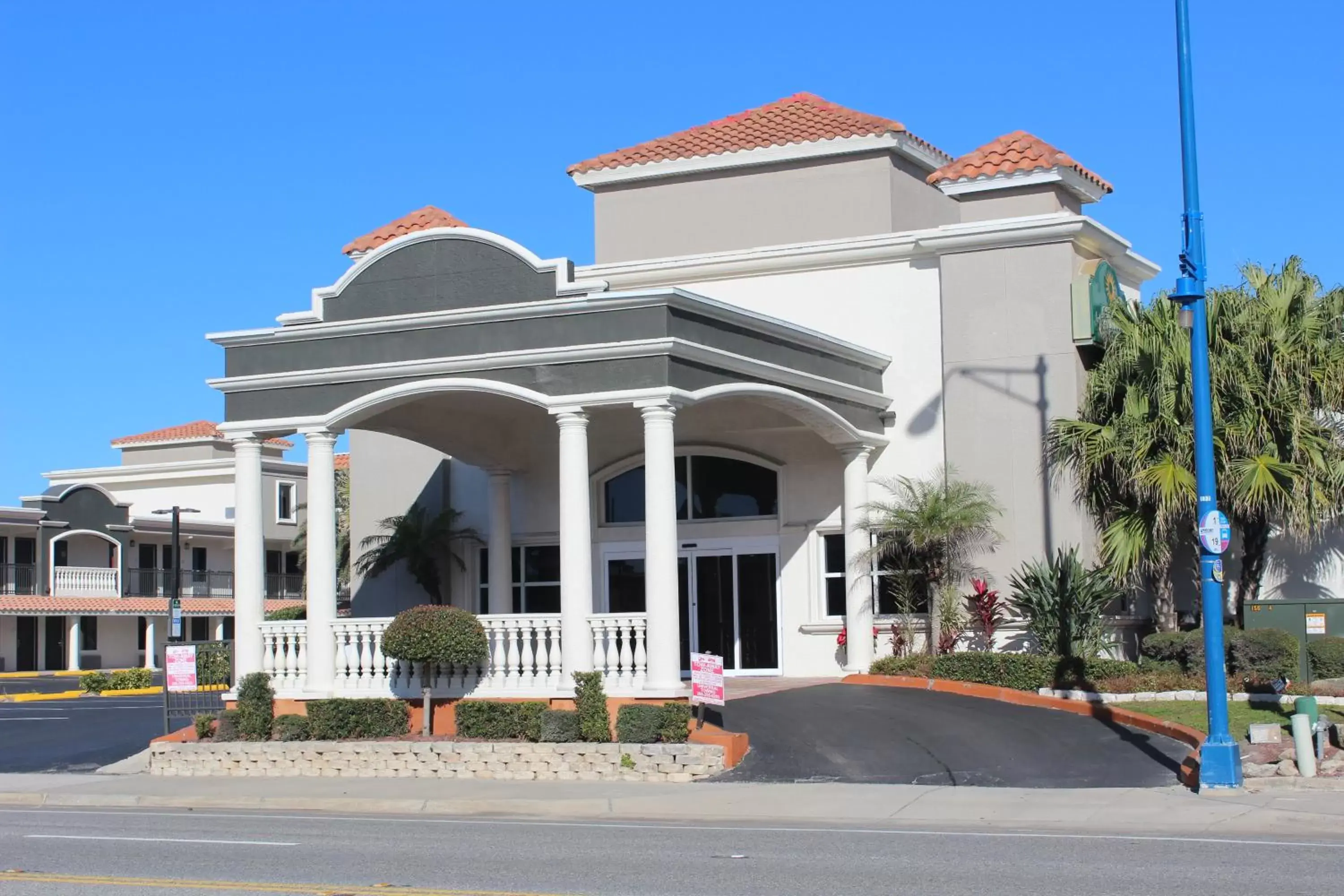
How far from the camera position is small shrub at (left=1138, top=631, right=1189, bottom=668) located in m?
22.4

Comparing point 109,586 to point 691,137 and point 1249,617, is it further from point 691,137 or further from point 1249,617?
point 1249,617

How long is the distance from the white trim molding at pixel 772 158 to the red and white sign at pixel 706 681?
11.8m

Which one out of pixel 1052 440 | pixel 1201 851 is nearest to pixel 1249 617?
pixel 1052 440

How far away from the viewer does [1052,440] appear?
24.3 metres

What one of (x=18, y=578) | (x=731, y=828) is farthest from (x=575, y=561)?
(x=18, y=578)

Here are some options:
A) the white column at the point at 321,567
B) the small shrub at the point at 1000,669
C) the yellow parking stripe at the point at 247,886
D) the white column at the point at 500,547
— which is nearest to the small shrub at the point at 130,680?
the white column at the point at 500,547

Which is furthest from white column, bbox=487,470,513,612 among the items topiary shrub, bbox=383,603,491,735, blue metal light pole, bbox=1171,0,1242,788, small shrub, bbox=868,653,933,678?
blue metal light pole, bbox=1171,0,1242,788

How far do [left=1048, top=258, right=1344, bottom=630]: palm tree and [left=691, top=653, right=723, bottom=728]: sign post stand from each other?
7056mm

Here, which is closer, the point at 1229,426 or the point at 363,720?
the point at 363,720

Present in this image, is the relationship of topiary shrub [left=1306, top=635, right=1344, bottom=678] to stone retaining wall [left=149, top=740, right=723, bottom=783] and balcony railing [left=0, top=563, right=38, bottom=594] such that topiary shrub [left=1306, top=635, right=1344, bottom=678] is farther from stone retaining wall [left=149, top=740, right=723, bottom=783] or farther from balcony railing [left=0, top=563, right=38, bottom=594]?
balcony railing [left=0, top=563, right=38, bottom=594]

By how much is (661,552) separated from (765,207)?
422 inches

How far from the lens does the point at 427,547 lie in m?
28.4

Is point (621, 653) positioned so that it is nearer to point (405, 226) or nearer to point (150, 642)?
point (405, 226)

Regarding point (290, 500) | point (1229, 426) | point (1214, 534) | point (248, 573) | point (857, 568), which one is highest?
point (290, 500)
